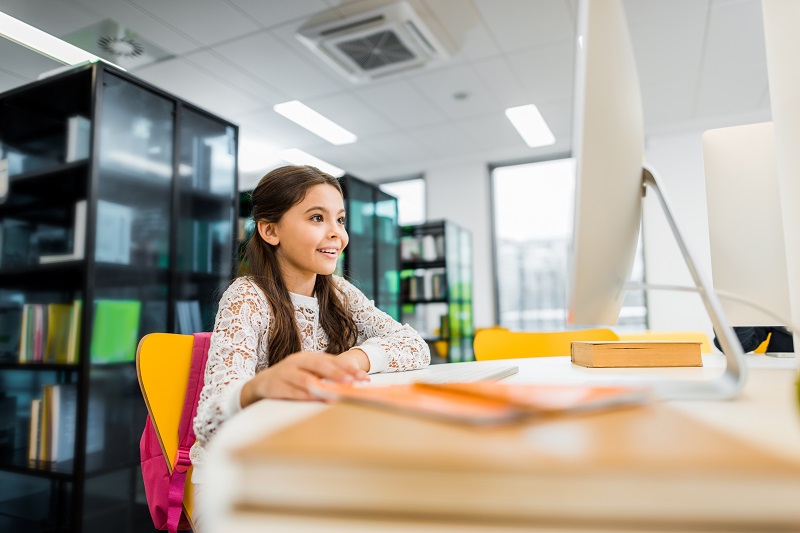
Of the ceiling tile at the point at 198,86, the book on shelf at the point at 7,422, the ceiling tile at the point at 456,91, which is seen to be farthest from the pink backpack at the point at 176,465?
the ceiling tile at the point at 456,91

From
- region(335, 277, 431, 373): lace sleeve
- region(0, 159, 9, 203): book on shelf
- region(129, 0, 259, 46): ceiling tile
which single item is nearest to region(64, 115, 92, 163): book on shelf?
region(0, 159, 9, 203): book on shelf

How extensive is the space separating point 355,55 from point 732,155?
313 cm

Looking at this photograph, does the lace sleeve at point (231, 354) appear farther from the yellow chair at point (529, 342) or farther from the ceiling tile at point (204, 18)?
the ceiling tile at point (204, 18)

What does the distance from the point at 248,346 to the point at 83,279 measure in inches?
62.1

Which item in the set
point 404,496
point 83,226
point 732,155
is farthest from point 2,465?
point 732,155

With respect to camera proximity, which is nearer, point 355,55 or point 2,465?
point 2,465

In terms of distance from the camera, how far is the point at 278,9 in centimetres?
325

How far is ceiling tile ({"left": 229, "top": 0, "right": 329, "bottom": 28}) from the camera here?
3.19 metres

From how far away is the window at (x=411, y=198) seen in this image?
6.72 m

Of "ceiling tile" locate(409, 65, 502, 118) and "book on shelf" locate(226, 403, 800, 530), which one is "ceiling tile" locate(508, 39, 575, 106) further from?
"book on shelf" locate(226, 403, 800, 530)

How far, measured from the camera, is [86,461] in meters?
2.06

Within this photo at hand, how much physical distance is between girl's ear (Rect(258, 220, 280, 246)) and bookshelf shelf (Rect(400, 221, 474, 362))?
4167 mm

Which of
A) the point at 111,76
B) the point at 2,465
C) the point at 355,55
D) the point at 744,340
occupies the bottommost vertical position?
the point at 2,465

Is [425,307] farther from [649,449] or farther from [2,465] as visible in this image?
[649,449]
